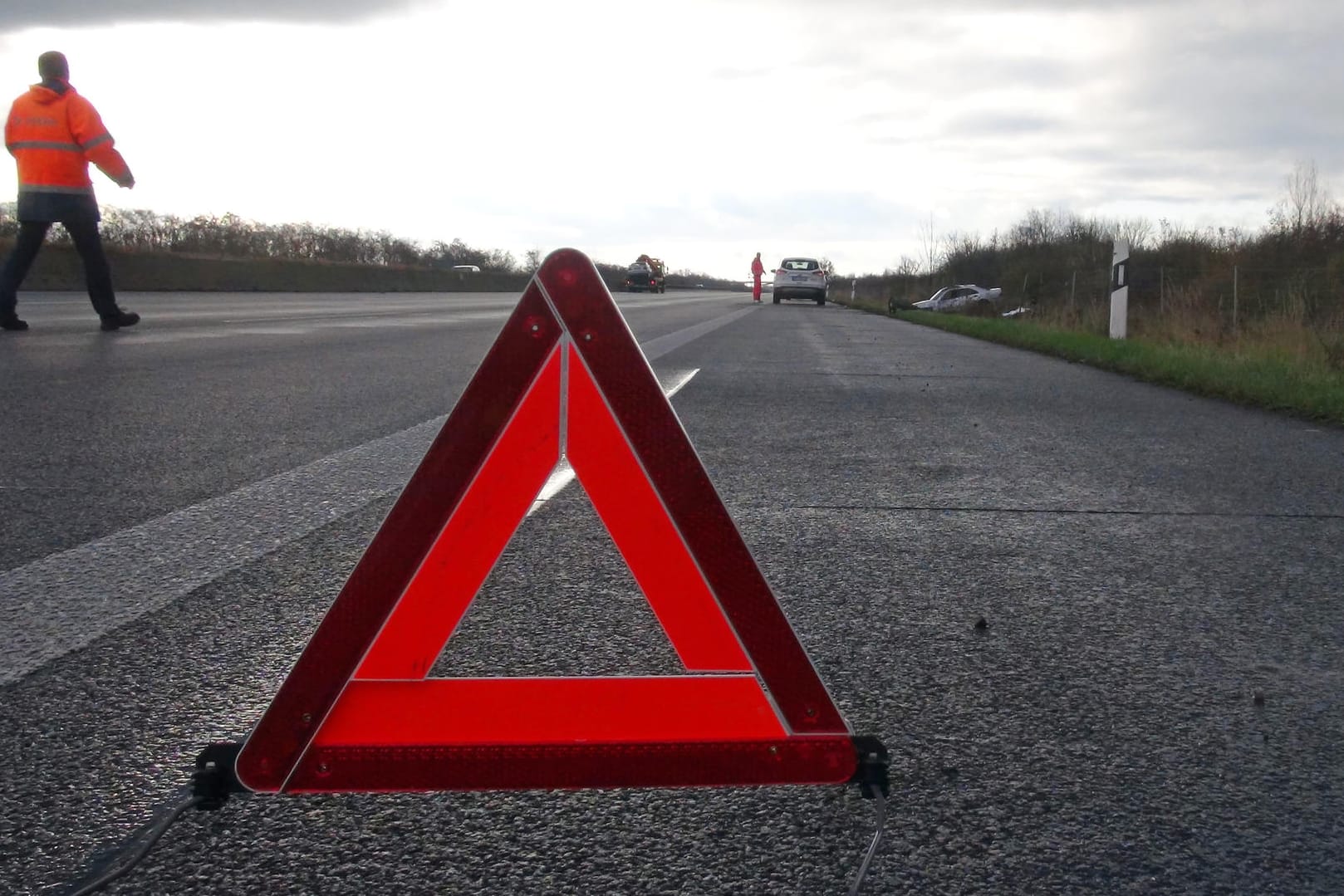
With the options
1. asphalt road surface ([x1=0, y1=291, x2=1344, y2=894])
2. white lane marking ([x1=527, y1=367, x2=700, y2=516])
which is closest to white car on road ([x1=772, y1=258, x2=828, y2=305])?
asphalt road surface ([x1=0, y1=291, x2=1344, y2=894])

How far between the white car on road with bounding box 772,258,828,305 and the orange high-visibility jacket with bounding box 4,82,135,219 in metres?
34.9

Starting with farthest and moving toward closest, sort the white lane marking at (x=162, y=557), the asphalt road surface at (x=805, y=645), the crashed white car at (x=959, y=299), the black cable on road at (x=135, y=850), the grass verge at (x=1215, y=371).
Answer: the crashed white car at (x=959, y=299) → the grass verge at (x=1215, y=371) → the white lane marking at (x=162, y=557) → the asphalt road surface at (x=805, y=645) → the black cable on road at (x=135, y=850)

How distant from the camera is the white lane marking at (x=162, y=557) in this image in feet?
9.54

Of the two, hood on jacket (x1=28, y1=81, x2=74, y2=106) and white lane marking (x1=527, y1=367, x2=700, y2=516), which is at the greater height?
hood on jacket (x1=28, y1=81, x2=74, y2=106)

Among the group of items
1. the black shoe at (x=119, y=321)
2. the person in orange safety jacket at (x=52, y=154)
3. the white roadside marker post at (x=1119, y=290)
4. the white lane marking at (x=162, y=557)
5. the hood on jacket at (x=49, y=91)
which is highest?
the hood on jacket at (x=49, y=91)

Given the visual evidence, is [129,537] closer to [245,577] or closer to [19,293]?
[245,577]

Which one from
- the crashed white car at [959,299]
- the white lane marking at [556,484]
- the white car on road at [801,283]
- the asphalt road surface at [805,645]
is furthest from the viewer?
the white car on road at [801,283]

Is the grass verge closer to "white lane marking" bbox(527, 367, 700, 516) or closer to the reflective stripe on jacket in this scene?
"white lane marking" bbox(527, 367, 700, 516)

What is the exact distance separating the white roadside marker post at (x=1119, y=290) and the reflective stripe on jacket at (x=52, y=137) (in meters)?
11.7

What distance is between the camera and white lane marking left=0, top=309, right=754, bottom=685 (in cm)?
291

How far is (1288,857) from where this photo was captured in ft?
6.40

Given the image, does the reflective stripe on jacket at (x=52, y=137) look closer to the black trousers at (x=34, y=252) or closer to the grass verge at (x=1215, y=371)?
the black trousers at (x=34, y=252)

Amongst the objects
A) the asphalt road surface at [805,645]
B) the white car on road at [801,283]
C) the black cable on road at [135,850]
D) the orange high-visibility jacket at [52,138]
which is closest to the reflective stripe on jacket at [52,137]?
the orange high-visibility jacket at [52,138]

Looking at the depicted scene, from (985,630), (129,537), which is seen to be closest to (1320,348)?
(985,630)
